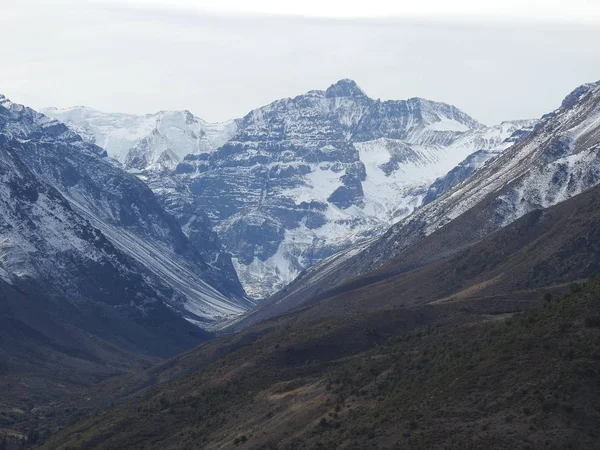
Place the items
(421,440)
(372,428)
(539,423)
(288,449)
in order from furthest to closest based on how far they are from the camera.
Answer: (288,449), (372,428), (421,440), (539,423)

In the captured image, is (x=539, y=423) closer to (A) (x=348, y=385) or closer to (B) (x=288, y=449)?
(B) (x=288, y=449)

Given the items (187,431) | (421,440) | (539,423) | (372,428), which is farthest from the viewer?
(187,431)

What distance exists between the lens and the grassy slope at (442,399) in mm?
113938

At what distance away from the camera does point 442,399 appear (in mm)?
128500

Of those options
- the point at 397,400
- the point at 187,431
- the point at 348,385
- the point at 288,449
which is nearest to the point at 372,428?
the point at 397,400

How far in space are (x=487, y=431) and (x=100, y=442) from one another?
91480mm

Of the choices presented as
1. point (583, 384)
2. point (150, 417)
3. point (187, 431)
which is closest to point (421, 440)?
point (583, 384)

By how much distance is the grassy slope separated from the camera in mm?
113938

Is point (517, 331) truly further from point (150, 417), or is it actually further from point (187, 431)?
point (150, 417)

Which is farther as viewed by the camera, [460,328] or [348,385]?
[460,328]

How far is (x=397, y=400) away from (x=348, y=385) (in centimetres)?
2390

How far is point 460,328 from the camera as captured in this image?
18788cm

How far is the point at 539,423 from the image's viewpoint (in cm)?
11181

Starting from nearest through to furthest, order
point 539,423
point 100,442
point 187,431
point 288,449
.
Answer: point 539,423
point 288,449
point 187,431
point 100,442
